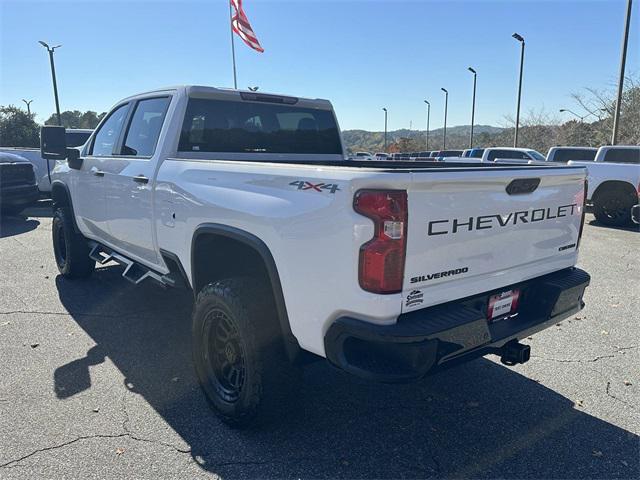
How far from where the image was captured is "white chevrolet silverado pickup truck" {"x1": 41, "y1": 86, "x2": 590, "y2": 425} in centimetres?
214

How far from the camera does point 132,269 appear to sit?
14.3 feet

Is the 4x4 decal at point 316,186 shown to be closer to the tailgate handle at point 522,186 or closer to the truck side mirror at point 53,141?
the tailgate handle at point 522,186

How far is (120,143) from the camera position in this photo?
450cm

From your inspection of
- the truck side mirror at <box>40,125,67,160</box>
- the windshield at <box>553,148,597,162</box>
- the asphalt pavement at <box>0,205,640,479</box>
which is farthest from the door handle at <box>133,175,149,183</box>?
the windshield at <box>553,148,597,162</box>

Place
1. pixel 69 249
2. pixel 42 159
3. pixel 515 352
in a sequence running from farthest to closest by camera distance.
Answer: pixel 42 159
pixel 69 249
pixel 515 352

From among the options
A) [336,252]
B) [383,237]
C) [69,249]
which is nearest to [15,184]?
[69,249]

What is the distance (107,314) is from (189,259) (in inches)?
83.9

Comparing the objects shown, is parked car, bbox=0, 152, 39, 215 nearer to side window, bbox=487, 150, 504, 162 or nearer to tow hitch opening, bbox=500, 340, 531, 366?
tow hitch opening, bbox=500, 340, 531, 366

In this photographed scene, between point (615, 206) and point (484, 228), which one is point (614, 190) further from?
point (484, 228)

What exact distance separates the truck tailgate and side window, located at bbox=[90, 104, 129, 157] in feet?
11.4

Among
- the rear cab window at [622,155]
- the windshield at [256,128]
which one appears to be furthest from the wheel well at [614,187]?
the windshield at [256,128]

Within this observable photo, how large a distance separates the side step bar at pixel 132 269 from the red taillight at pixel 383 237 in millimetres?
2054

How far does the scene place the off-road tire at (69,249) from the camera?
18.6 ft

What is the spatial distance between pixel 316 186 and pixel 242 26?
14101mm
